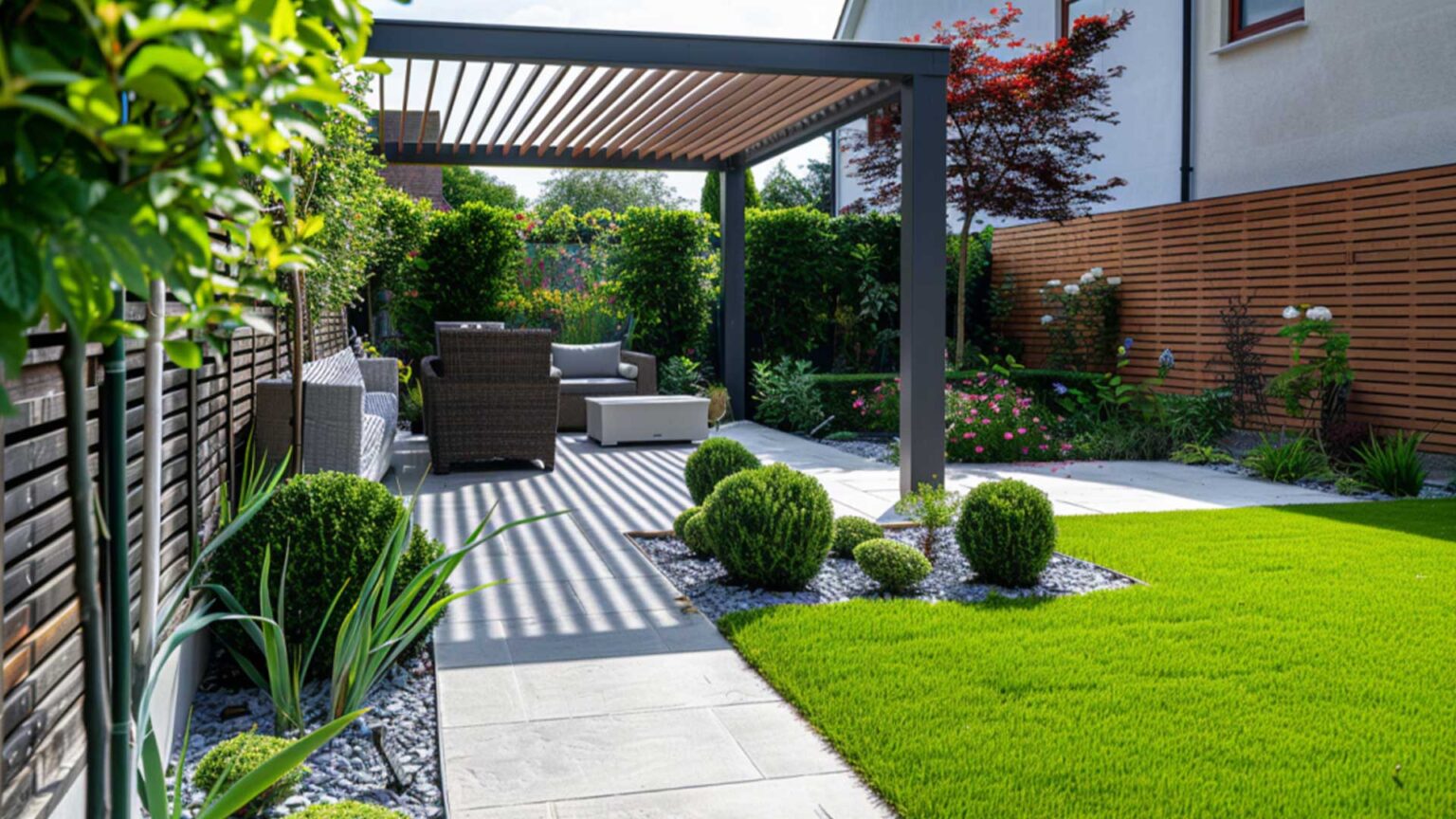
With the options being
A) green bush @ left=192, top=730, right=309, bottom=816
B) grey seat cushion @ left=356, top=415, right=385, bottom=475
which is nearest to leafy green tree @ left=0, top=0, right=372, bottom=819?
green bush @ left=192, top=730, right=309, bottom=816

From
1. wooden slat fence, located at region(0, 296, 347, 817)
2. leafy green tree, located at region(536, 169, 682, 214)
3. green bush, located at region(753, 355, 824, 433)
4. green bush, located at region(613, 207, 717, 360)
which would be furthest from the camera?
leafy green tree, located at region(536, 169, 682, 214)

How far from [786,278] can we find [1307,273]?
490cm

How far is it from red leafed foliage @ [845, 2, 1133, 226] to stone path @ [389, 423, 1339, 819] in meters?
4.91

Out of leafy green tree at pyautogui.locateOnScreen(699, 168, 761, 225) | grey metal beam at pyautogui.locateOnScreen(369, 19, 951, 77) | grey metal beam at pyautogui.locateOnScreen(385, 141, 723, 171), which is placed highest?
leafy green tree at pyautogui.locateOnScreen(699, 168, 761, 225)

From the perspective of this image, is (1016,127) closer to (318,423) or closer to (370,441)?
(370,441)

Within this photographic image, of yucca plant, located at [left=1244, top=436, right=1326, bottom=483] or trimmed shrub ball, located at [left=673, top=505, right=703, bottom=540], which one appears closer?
trimmed shrub ball, located at [left=673, top=505, right=703, bottom=540]

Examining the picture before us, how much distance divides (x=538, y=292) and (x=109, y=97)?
11587mm

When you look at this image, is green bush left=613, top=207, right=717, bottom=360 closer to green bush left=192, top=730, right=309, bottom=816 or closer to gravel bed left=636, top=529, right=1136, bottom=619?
gravel bed left=636, top=529, right=1136, bottom=619

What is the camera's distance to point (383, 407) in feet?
24.4

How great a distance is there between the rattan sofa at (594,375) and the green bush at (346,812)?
26.7 feet

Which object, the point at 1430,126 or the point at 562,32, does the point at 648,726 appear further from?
the point at 1430,126

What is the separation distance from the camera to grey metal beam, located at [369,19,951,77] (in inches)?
212

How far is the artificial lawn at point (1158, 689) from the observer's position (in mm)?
2650

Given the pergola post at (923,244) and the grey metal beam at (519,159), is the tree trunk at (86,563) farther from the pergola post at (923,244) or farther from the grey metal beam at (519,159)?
the grey metal beam at (519,159)
